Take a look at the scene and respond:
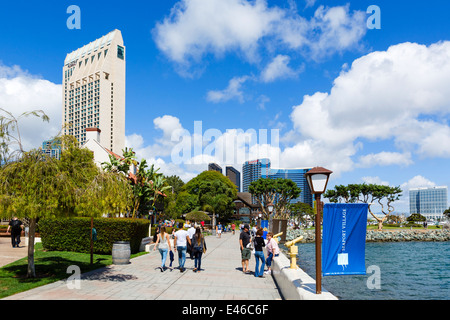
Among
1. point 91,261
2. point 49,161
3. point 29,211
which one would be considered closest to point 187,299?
point 29,211

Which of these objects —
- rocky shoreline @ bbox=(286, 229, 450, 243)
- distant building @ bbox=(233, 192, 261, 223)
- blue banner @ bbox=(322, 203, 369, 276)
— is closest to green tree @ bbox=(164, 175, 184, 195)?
distant building @ bbox=(233, 192, 261, 223)

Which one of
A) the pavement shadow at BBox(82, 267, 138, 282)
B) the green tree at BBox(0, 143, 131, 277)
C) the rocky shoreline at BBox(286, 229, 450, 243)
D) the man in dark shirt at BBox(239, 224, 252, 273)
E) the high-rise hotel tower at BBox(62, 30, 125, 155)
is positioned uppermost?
the high-rise hotel tower at BBox(62, 30, 125, 155)

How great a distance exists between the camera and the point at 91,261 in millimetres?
13914

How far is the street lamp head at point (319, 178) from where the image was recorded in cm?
693

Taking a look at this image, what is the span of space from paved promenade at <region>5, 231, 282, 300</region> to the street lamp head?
12.1ft

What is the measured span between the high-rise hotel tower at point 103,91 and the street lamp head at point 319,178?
156 meters

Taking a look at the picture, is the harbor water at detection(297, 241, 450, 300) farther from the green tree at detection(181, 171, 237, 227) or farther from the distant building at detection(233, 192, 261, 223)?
the distant building at detection(233, 192, 261, 223)

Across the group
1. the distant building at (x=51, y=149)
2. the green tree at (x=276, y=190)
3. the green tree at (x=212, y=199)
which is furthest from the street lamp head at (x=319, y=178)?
the green tree at (x=276, y=190)

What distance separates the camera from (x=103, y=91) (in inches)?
6368

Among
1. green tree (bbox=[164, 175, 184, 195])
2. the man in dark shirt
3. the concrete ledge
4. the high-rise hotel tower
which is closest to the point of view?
the concrete ledge

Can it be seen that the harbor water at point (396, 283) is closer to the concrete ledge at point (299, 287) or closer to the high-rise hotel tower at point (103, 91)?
the concrete ledge at point (299, 287)

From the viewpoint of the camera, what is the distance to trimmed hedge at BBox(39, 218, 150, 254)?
1672 cm

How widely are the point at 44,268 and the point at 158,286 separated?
525cm

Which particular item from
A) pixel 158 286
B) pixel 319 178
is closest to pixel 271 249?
pixel 158 286
